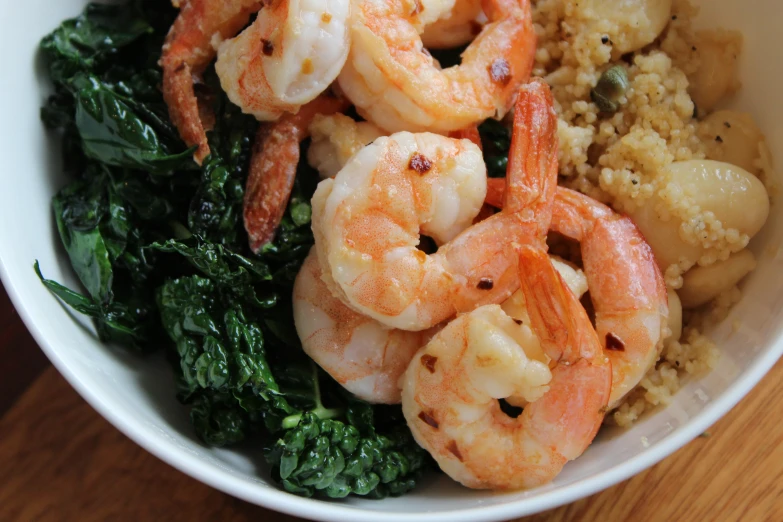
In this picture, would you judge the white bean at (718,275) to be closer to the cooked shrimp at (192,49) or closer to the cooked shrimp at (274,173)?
the cooked shrimp at (274,173)

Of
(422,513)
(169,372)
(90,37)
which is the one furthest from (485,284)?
(90,37)

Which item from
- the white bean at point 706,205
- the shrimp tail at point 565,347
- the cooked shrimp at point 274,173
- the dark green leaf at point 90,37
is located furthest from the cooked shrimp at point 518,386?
the dark green leaf at point 90,37

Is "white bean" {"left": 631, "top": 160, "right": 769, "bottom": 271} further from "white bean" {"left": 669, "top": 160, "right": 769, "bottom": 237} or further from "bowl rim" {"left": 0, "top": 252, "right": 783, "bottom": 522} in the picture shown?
"bowl rim" {"left": 0, "top": 252, "right": 783, "bottom": 522}

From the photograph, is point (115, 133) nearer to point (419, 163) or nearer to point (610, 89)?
point (419, 163)

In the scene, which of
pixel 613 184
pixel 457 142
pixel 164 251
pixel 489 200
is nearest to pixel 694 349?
pixel 613 184

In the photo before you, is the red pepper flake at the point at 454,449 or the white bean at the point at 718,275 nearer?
the red pepper flake at the point at 454,449

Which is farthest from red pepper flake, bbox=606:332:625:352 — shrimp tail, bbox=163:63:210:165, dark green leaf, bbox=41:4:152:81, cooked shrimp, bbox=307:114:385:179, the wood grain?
dark green leaf, bbox=41:4:152:81
